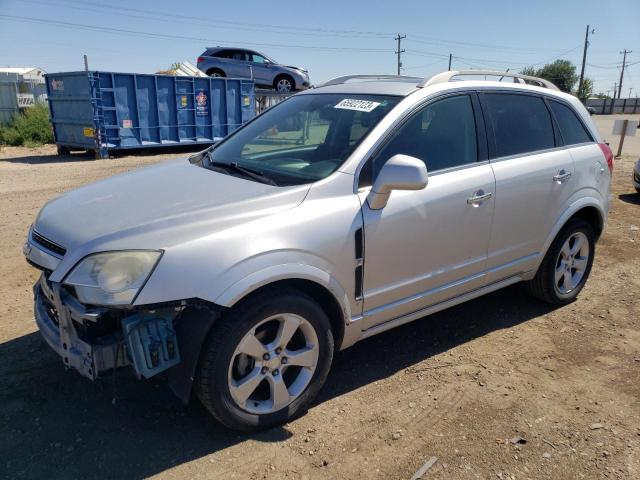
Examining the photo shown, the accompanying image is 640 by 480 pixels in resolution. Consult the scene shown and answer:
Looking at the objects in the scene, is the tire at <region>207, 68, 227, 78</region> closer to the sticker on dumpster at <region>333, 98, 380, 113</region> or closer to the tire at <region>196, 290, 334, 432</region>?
the sticker on dumpster at <region>333, 98, 380, 113</region>

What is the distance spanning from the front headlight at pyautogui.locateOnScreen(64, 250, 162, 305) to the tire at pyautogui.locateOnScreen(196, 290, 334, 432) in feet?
1.40

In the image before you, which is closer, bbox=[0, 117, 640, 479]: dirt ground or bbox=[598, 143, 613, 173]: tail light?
bbox=[0, 117, 640, 479]: dirt ground

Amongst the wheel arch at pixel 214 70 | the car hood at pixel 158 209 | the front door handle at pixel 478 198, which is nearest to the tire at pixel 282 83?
the wheel arch at pixel 214 70

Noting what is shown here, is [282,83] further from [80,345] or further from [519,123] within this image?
[80,345]

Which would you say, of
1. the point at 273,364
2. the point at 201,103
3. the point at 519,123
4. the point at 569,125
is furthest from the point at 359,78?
the point at 201,103

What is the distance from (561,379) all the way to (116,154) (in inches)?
573

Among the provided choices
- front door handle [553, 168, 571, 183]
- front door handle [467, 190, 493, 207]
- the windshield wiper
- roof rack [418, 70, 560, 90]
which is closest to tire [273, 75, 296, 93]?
roof rack [418, 70, 560, 90]

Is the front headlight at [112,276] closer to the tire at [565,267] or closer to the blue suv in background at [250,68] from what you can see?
the tire at [565,267]

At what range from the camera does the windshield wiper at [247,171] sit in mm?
2922

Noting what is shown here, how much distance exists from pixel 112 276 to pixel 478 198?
7.39 feet

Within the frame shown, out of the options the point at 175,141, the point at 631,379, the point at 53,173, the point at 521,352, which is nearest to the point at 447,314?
the point at 521,352

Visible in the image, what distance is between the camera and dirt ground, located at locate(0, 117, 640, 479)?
252 cm

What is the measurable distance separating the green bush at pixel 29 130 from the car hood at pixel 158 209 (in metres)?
17.1

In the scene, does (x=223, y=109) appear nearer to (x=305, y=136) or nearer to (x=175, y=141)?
(x=175, y=141)
